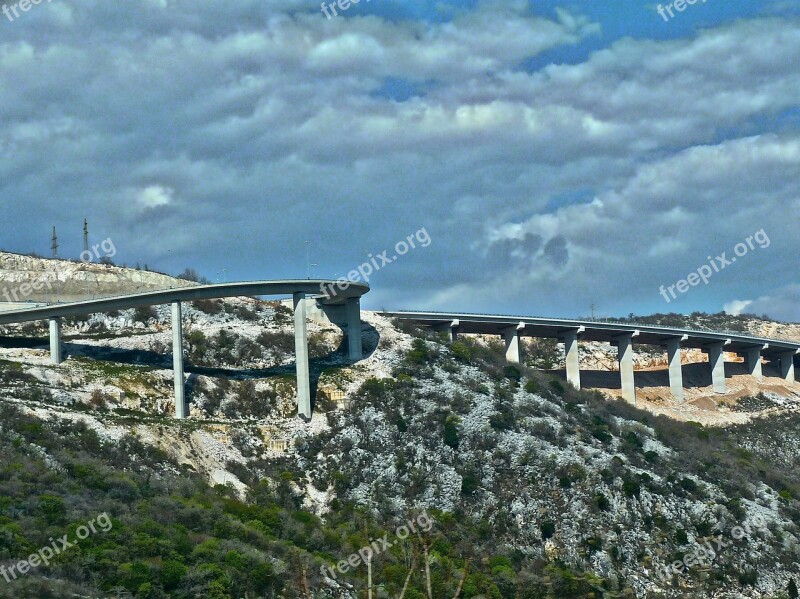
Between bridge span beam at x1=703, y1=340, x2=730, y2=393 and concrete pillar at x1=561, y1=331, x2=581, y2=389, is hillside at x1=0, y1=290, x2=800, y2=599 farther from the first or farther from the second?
bridge span beam at x1=703, y1=340, x2=730, y2=393

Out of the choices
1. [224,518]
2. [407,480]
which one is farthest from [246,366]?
[224,518]

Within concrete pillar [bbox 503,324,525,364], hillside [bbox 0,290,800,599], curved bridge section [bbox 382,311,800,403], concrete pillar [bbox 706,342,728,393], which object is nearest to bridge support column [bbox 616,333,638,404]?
curved bridge section [bbox 382,311,800,403]

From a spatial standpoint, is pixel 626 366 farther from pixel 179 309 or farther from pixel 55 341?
pixel 55 341

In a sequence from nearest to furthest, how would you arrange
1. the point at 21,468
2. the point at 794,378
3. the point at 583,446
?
the point at 21,468, the point at 583,446, the point at 794,378

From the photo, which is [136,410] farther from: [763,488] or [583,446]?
[763,488]

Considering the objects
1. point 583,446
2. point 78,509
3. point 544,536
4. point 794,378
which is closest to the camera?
point 78,509

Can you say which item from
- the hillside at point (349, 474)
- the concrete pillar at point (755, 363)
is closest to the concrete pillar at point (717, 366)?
the concrete pillar at point (755, 363)

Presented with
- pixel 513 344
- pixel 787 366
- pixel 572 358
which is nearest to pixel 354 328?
pixel 513 344

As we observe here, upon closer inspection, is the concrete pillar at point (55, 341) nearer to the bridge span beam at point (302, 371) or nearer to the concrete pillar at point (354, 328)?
the bridge span beam at point (302, 371)
